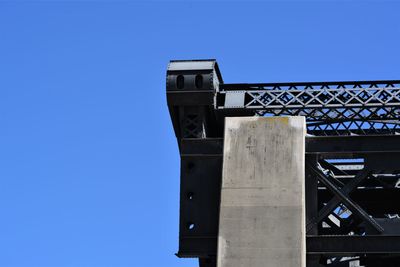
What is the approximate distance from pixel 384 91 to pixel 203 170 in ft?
11.8

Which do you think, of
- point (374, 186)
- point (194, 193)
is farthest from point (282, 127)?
point (374, 186)

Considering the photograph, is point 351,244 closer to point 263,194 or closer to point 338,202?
point 338,202

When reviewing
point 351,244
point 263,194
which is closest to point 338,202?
point 351,244

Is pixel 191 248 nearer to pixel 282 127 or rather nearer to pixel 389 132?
pixel 282 127

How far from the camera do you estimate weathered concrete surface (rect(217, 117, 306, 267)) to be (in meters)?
18.9

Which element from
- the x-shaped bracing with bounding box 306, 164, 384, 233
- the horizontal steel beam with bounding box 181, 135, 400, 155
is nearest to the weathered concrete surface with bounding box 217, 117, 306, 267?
the horizontal steel beam with bounding box 181, 135, 400, 155

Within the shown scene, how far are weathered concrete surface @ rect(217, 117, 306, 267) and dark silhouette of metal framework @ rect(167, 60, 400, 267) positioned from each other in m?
0.52

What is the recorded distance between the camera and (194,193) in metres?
20.4

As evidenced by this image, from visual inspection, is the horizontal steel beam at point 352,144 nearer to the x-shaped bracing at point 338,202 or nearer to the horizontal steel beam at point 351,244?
the x-shaped bracing at point 338,202

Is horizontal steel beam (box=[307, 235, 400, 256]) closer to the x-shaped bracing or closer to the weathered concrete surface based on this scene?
the x-shaped bracing

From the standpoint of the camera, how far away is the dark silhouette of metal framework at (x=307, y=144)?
19.6m

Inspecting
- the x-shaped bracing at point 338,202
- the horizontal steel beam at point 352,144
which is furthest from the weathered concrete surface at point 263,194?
the x-shaped bracing at point 338,202

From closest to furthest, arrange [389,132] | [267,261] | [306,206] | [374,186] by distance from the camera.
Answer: [267,261] < [306,206] < [389,132] < [374,186]

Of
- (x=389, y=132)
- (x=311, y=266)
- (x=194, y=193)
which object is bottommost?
(x=311, y=266)
